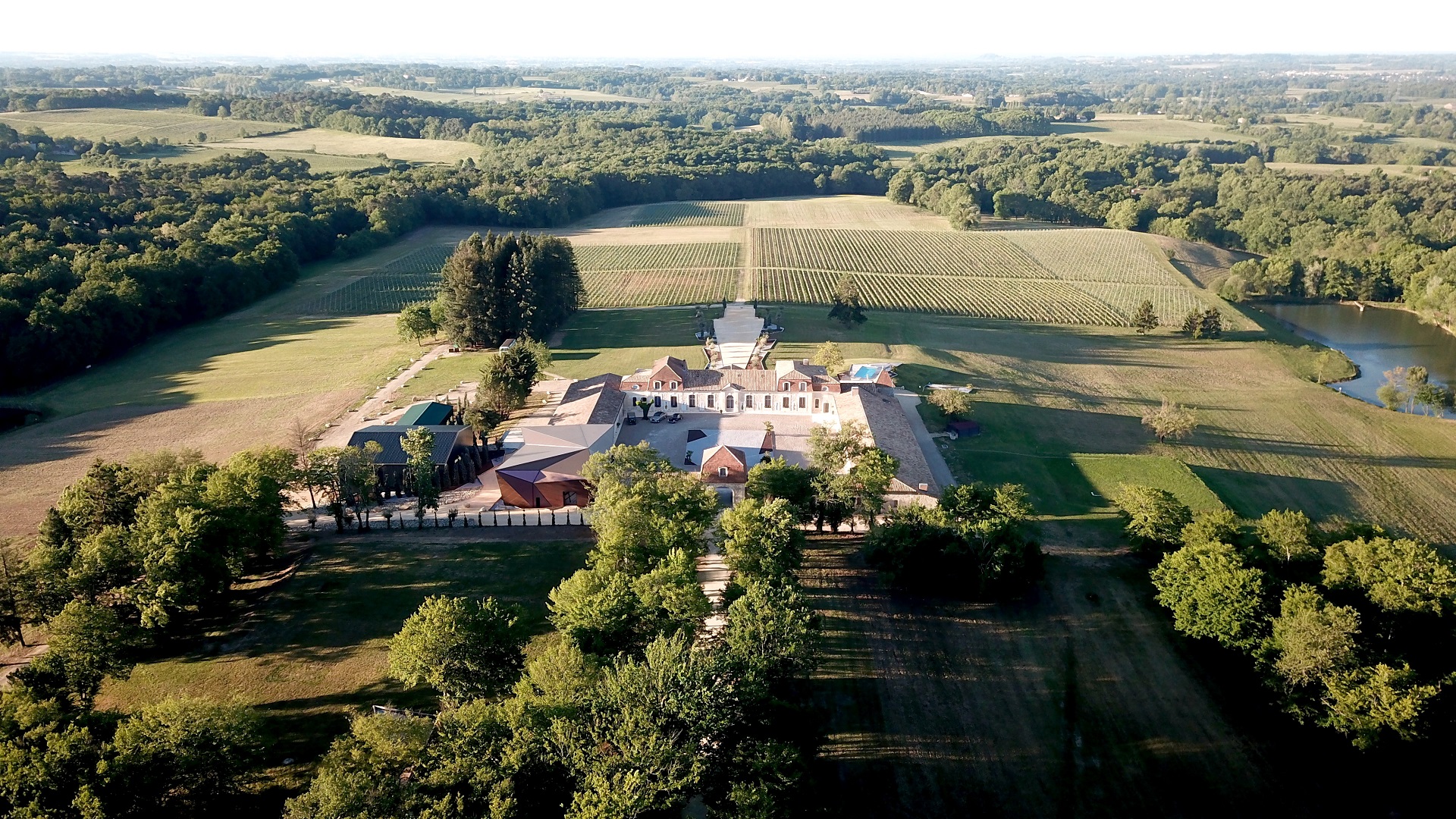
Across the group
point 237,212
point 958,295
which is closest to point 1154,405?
point 958,295

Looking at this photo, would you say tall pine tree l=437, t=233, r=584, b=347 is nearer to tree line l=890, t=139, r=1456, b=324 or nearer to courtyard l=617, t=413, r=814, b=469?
courtyard l=617, t=413, r=814, b=469

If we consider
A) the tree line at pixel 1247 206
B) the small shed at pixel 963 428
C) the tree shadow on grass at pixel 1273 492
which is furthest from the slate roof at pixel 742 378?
the tree line at pixel 1247 206

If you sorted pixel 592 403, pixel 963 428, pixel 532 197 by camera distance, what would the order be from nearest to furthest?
1. pixel 592 403
2. pixel 963 428
3. pixel 532 197

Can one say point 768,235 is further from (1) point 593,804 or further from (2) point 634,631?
(1) point 593,804

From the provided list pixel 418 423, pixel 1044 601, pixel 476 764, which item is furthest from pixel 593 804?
pixel 418 423

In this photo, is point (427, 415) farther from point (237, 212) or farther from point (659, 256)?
point (237, 212)

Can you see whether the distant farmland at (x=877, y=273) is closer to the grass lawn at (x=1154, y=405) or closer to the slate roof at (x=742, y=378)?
the grass lawn at (x=1154, y=405)
